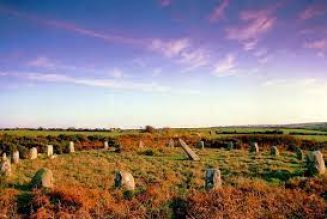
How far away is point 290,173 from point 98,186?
9.88 metres

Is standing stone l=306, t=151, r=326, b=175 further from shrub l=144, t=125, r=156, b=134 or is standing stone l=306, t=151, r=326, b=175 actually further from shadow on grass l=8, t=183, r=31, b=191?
shrub l=144, t=125, r=156, b=134

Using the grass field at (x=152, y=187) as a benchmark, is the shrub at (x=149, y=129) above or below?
above

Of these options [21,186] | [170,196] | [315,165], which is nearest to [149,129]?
[315,165]

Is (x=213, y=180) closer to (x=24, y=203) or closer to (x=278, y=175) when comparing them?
(x=278, y=175)

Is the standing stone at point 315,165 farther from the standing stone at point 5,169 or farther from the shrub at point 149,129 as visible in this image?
the shrub at point 149,129

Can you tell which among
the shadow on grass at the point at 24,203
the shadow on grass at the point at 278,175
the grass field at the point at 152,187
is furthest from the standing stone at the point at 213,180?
the shadow on grass at the point at 24,203

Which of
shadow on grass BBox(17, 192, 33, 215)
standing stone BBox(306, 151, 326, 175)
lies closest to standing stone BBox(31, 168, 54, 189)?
shadow on grass BBox(17, 192, 33, 215)

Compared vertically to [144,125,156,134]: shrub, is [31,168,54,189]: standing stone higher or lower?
lower

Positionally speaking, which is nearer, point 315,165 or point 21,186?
point 21,186

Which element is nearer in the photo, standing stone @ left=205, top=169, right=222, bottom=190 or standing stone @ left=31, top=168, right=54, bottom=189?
standing stone @ left=205, top=169, right=222, bottom=190

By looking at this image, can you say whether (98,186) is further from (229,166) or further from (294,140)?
(294,140)

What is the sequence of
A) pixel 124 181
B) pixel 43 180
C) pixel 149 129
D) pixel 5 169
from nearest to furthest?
pixel 124 181 → pixel 43 180 → pixel 5 169 → pixel 149 129

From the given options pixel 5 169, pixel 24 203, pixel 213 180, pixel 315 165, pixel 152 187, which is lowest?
pixel 24 203

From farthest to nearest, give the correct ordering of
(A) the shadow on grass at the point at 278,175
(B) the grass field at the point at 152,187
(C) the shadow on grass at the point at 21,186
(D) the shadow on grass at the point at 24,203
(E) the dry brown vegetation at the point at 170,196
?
(A) the shadow on grass at the point at 278,175 → (C) the shadow on grass at the point at 21,186 → (D) the shadow on grass at the point at 24,203 → (B) the grass field at the point at 152,187 → (E) the dry brown vegetation at the point at 170,196
